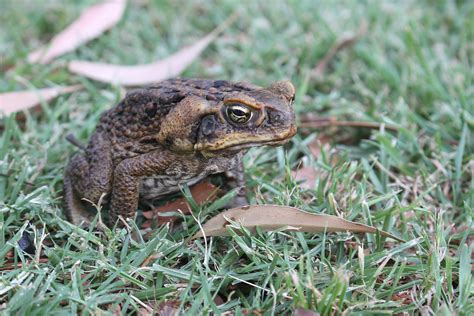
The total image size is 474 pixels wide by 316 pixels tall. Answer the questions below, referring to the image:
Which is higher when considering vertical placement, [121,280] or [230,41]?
[230,41]

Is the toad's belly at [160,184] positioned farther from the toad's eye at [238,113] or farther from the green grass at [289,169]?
the toad's eye at [238,113]

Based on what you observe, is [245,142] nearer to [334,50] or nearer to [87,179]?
[87,179]

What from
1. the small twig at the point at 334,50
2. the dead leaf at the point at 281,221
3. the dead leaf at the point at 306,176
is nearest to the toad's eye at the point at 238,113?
the dead leaf at the point at 281,221

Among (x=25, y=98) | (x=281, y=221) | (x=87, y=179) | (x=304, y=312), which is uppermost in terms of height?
(x=25, y=98)

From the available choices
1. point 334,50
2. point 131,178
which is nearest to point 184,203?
point 131,178

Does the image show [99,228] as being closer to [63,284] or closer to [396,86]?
[63,284]

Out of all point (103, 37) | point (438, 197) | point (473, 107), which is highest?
point (103, 37)

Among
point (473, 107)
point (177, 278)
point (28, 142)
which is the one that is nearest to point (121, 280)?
point (177, 278)
